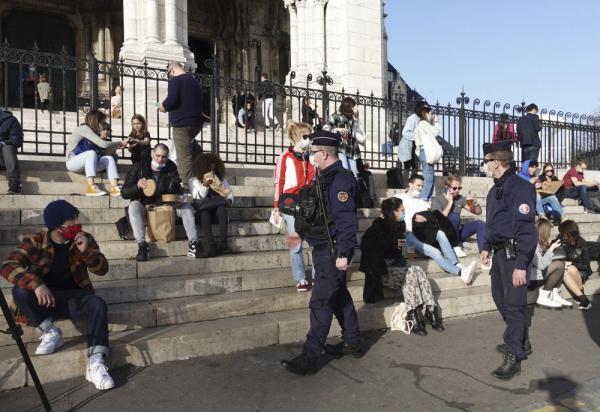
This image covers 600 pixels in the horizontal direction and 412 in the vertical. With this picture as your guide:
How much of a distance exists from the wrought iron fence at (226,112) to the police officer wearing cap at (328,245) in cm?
446

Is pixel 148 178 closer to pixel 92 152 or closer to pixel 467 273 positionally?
pixel 92 152

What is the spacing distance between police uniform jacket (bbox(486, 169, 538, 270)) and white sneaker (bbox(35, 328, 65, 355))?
3725 millimetres

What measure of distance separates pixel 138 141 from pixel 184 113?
34.3 inches

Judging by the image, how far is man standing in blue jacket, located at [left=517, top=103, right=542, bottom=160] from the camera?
1293 centimetres

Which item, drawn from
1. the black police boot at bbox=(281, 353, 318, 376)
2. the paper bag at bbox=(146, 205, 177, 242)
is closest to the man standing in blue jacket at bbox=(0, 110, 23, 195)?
the paper bag at bbox=(146, 205, 177, 242)

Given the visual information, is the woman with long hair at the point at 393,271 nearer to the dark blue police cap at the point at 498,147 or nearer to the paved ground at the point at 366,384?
the paved ground at the point at 366,384

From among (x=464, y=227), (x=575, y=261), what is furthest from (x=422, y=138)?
(x=575, y=261)

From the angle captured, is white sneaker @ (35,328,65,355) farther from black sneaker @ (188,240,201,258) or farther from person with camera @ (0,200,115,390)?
black sneaker @ (188,240,201,258)

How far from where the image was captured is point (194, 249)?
6.33m

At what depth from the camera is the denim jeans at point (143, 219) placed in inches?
239

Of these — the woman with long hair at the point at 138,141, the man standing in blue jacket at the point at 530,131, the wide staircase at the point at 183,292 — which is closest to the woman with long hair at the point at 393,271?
the wide staircase at the point at 183,292

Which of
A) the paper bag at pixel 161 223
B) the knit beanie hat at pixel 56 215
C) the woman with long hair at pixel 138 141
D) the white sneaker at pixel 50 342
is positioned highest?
the woman with long hair at pixel 138 141

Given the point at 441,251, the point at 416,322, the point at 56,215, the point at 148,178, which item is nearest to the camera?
the point at 56,215

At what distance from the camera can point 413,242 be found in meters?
7.62
